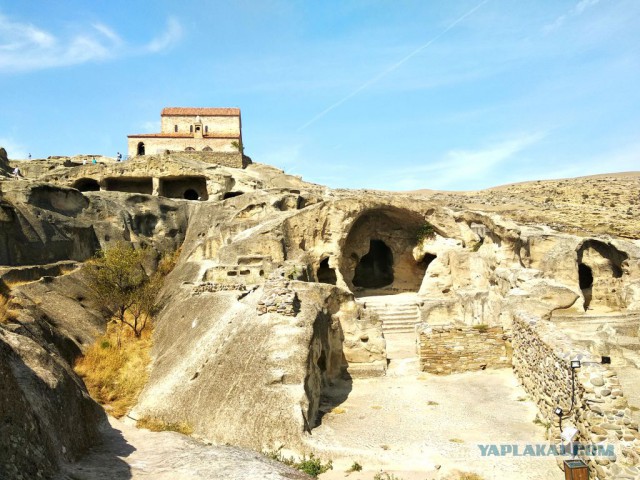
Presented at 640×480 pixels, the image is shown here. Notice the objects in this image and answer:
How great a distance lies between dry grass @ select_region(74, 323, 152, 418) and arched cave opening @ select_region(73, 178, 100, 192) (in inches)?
660

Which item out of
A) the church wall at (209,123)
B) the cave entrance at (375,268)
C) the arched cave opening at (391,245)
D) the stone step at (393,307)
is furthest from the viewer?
the church wall at (209,123)

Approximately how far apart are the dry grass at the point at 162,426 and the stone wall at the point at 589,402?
567cm

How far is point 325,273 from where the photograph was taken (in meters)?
20.0

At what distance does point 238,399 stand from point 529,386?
5.42m

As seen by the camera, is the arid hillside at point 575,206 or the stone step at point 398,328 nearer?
the stone step at point 398,328

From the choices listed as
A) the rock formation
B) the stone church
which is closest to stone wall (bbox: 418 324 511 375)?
the rock formation

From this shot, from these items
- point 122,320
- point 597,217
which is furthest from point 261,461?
point 597,217

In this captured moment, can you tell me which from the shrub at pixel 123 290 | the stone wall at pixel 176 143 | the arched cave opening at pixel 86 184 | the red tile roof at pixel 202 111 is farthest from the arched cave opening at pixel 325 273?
the red tile roof at pixel 202 111

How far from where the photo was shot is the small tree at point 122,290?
13.9 metres

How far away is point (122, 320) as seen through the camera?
13383 millimetres

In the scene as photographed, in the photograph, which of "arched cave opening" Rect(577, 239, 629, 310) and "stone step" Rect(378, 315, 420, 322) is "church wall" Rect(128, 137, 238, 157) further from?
"arched cave opening" Rect(577, 239, 629, 310)

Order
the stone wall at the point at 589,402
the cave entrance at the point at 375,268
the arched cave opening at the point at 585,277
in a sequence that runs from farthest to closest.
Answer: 1. the cave entrance at the point at 375,268
2. the arched cave opening at the point at 585,277
3. the stone wall at the point at 589,402

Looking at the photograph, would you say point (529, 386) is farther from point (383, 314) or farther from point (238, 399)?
point (383, 314)

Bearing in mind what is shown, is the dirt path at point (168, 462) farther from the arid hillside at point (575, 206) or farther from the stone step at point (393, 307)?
the arid hillside at point (575, 206)
